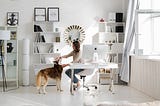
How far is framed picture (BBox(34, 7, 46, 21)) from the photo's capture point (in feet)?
23.6

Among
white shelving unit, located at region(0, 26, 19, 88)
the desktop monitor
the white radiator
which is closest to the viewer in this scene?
the white radiator

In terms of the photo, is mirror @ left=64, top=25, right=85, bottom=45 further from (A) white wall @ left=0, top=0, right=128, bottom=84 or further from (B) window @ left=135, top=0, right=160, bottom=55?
(B) window @ left=135, top=0, right=160, bottom=55

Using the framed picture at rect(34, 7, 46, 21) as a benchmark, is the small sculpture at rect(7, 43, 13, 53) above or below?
below

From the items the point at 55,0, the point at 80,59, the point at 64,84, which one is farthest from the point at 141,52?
the point at 55,0

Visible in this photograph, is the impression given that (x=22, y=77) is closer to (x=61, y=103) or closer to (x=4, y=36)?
(x=4, y=36)

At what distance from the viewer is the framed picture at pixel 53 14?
23.6 ft

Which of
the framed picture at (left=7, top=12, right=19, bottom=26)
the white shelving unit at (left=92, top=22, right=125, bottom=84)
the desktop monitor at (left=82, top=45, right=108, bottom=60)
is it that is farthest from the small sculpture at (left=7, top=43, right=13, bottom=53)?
the desktop monitor at (left=82, top=45, right=108, bottom=60)

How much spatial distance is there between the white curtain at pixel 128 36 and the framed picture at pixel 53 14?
1.97 meters

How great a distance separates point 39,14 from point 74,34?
3.69 feet

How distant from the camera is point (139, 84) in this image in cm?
618

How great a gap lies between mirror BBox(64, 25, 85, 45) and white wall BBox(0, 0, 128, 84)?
4.7 inches

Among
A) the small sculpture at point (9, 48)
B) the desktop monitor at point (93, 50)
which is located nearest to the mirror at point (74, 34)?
the small sculpture at point (9, 48)

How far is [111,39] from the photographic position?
7363 mm

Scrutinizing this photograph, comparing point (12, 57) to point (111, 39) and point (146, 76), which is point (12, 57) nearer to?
point (111, 39)
